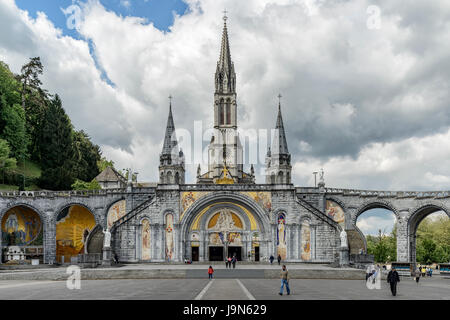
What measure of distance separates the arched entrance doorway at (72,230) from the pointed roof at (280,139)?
26.8m

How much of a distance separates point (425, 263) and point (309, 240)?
79.2 ft

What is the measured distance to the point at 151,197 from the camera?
49.2 m

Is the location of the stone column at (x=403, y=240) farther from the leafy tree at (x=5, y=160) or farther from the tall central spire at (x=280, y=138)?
the leafy tree at (x=5, y=160)

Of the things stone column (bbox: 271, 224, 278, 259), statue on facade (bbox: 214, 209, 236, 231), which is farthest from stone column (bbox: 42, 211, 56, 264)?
→ stone column (bbox: 271, 224, 278, 259)

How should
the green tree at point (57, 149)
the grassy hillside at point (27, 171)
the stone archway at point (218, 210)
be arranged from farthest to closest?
the green tree at point (57, 149) → the grassy hillside at point (27, 171) → the stone archway at point (218, 210)

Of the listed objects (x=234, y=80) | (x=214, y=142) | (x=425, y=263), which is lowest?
(x=425, y=263)

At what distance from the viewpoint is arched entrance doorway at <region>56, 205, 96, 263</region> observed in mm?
52625

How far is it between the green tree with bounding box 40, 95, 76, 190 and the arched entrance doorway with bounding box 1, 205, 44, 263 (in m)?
12.5

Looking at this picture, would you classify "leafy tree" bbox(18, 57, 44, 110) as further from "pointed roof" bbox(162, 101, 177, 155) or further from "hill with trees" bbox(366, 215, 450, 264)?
"hill with trees" bbox(366, 215, 450, 264)

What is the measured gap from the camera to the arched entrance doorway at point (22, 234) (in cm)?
5047

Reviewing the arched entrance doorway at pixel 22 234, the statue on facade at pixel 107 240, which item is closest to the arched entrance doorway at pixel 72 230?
the arched entrance doorway at pixel 22 234
